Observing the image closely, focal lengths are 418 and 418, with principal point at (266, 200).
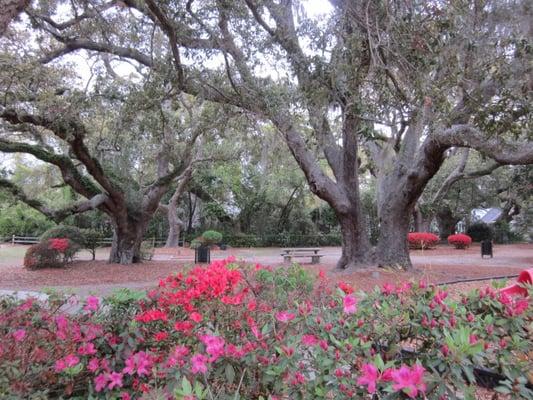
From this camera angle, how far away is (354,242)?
11992 mm

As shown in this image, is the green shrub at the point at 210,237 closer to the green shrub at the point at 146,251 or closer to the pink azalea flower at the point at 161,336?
the green shrub at the point at 146,251

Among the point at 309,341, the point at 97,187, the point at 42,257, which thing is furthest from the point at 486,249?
the point at 309,341

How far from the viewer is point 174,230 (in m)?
26.9

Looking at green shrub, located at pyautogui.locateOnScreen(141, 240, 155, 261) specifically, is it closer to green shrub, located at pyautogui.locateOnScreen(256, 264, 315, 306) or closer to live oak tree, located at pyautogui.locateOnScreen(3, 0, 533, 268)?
live oak tree, located at pyautogui.locateOnScreen(3, 0, 533, 268)

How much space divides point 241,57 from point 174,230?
1946 cm

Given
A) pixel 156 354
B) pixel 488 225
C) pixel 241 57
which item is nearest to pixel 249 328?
pixel 156 354

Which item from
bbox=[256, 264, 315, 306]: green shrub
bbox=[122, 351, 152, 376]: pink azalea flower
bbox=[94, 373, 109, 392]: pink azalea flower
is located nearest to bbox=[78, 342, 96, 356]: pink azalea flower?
bbox=[94, 373, 109, 392]: pink azalea flower

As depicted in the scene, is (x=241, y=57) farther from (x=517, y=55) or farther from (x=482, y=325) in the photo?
(x=482, y=325)

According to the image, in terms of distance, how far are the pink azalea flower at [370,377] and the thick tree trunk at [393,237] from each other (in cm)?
1056

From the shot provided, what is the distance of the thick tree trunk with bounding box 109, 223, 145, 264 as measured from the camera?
15320 millimetres

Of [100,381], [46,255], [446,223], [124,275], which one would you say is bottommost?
[124,275]

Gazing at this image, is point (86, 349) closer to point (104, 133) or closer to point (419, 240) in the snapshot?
point (104, 133)

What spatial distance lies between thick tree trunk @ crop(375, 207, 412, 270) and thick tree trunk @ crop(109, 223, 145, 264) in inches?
346

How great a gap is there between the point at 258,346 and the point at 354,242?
10.2 meters
